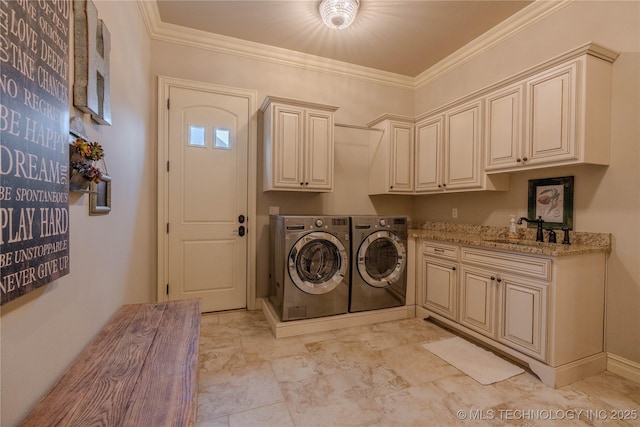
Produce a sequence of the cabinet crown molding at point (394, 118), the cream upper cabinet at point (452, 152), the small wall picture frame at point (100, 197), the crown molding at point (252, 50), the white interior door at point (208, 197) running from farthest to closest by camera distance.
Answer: the cabinet crown molding at point (394, 118)
the white interior door at point (208, 197)
the crown molding at point (252, 50)
the cream upper cabinet at point (452, 152)
the small wall picture frame at point (100, 197)

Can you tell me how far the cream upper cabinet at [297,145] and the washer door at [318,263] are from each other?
2.05 ft

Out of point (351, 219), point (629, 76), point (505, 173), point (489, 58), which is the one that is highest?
point (489, 58)

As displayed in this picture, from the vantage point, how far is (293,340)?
2.54 meters

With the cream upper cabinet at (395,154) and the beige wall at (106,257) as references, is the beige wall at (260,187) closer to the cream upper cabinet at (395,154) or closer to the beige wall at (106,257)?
the beige wall at (106,257)

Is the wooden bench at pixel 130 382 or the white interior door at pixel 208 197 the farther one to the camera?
the white interior door at pixel 208 197

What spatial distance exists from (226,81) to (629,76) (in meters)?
3.44

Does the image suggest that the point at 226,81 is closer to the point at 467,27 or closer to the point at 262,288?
the point at 262,288

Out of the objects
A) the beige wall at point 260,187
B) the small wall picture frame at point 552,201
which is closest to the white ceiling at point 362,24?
the beige wall at point 260,187

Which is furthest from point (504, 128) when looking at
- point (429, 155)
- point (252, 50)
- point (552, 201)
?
point (252, 50)

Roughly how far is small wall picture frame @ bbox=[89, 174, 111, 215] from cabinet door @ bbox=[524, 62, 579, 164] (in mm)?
2865

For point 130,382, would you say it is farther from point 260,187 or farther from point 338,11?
point 338,11

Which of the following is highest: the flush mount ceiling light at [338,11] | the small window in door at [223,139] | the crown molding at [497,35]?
the crown molding at [497,35]

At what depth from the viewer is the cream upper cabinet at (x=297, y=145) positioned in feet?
9.52

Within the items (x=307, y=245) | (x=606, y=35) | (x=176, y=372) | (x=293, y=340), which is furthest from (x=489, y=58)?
(x=176, y=372)
